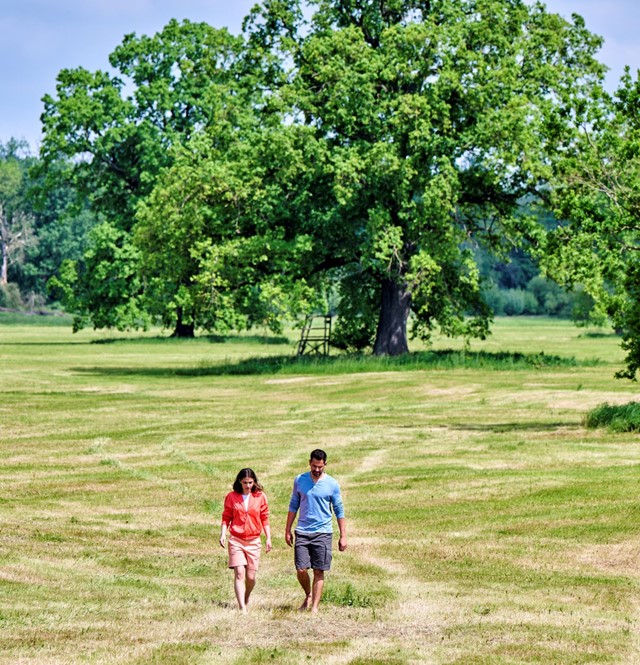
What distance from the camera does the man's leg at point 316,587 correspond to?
49.7 ft

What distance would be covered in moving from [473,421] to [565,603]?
2158 centimetres

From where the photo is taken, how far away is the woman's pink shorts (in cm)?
1491

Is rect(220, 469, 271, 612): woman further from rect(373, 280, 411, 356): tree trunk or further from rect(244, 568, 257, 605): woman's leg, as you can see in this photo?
rect(373, 280, 411, 356): tree trunk

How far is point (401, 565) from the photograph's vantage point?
63.1 ft

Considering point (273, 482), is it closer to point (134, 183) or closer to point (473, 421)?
point (473, 421)

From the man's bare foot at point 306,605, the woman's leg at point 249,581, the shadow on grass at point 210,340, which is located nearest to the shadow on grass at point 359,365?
the shadow on grass at point 210,340

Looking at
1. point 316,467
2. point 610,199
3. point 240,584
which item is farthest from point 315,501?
point 610,199

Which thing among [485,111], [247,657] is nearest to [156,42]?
[485,111]

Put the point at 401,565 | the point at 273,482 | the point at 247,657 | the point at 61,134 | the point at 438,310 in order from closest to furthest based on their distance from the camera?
the point at 247,657, the point at 401,565, the point at 273,482, the point at 438,310, the point at 61,134

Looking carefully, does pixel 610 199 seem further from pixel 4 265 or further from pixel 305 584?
pixel 4 265

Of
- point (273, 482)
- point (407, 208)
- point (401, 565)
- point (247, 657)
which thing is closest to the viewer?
point (247, 657)

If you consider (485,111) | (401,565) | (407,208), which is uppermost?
(485,111)

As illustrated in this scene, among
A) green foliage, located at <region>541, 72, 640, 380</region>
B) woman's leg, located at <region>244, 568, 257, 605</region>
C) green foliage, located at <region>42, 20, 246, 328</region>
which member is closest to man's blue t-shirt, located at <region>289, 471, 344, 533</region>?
woman's leg, located at <region>244, 568, 257, 605</region>

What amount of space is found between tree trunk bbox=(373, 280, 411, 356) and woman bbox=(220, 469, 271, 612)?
43710 mm
